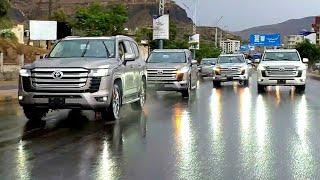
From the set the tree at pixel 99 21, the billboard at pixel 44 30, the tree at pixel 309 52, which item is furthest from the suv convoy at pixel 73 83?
the tree at pixel 309 52

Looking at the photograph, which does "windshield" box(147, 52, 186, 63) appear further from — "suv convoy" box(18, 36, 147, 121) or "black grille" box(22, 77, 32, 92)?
"black grille" box(22, 77, 32, 92)

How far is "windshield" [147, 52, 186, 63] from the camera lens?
22094mm

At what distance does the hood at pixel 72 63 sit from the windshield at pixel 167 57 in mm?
9297

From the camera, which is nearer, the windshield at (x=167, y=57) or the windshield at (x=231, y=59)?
the windshield at (x=167, y=57)

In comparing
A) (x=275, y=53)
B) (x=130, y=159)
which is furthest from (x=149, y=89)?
(x=130, y=159)

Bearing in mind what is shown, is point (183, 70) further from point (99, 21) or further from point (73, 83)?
point (99, 21)

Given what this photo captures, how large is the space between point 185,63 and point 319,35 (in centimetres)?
16419

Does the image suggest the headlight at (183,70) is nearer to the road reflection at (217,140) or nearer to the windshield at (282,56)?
the road reflection at (217,140)

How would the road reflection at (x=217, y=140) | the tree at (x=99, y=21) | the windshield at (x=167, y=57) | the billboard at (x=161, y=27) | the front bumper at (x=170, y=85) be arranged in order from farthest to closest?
1. the billboard at (x=161, y=27)
2. the tree at (x=99, y=21)
3. the windshield at (x=167, y=57)
4. the front bumper at (x=170, y=85)
5. the road reflection at (x=217, y=140)

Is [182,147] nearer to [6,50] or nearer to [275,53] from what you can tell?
[275,53]

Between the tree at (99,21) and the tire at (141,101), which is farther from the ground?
the tree at (99,21)

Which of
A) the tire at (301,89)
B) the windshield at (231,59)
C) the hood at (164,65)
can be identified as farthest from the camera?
the windshield at (231,59)

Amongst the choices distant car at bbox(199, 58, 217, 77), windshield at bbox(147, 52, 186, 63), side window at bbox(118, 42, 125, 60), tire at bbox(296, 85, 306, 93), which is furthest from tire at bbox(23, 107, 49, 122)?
distant car at bbox(199, 58, 217, 77)

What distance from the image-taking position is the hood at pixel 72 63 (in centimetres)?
1216
